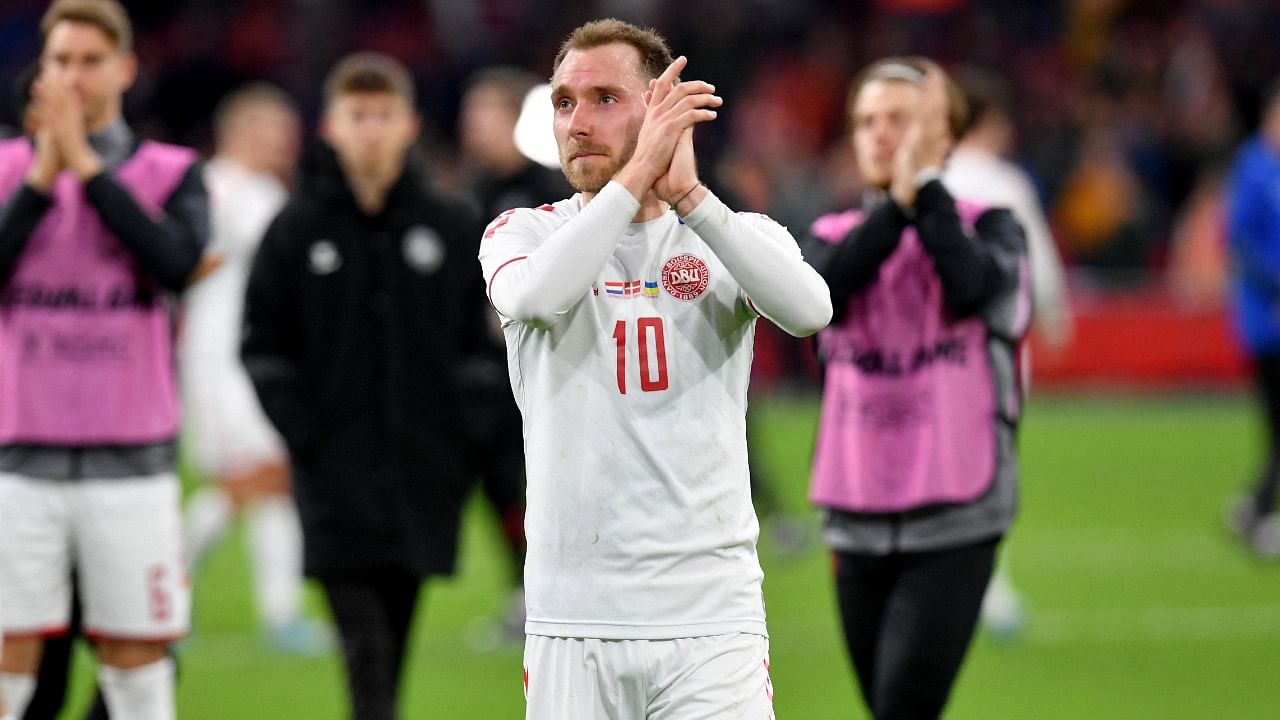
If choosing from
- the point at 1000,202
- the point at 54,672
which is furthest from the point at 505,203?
the point at 54,672

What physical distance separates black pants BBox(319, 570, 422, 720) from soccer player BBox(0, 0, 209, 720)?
55 centimetres

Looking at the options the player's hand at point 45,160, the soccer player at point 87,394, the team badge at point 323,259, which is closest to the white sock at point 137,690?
the soccer player at point 87,394

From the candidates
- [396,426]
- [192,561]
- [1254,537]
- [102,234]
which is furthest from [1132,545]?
[102,234]

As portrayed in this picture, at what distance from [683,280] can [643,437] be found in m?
0.37

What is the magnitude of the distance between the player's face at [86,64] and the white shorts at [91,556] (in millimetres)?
1234

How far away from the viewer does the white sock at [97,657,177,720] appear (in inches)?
234

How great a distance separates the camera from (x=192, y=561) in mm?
9727

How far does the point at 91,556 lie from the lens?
5.86 metres

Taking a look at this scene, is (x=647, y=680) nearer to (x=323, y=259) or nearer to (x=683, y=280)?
(x=683, y=280)

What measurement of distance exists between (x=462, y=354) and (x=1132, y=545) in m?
6.94

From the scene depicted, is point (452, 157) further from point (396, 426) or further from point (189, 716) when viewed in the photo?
point (396, 426)

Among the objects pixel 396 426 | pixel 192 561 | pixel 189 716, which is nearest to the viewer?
pixel 396 426

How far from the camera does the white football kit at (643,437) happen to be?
4137 millimetres

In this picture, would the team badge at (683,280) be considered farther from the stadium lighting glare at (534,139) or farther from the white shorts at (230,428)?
the white shorts at (230,428)
